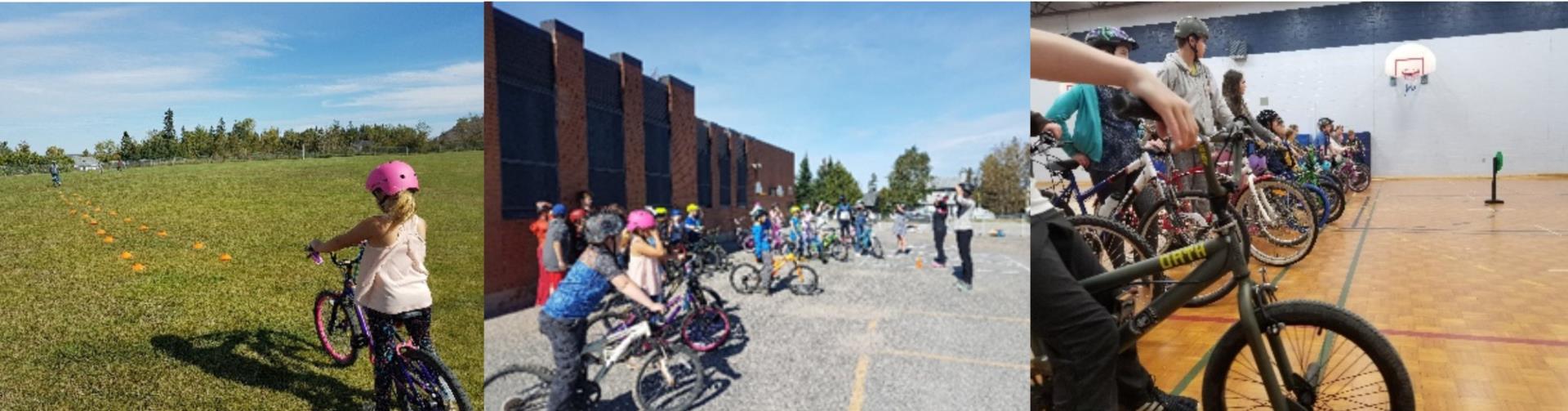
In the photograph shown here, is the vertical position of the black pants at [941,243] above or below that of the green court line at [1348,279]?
above

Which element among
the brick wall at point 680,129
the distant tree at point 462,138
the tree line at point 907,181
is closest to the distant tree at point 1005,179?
the tree line at point 907,181

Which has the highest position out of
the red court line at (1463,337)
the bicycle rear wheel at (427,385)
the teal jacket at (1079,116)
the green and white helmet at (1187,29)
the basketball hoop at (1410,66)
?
the basketball hoop at (1410,66)

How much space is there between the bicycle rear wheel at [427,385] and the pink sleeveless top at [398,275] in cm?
16

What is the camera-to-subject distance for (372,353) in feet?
7.73

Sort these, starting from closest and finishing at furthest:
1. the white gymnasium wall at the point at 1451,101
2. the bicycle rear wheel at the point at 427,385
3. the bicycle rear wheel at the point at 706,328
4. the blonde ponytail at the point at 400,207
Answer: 1. the bicycle rear wheel at the point at 706,328
2. the blonde ponytail at the point at 400,207
3. the bicycle rear wheel at the point at 427,385
4. the white gymnasium wall at the point at 1451,101

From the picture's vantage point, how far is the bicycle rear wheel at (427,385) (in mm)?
2320

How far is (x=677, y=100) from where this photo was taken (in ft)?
5.52

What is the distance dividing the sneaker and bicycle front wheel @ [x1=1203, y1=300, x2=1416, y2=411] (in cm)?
3

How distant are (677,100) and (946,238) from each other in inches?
27.9

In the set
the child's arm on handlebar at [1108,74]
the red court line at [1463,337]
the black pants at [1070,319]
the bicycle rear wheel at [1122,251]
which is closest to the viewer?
the child's arm on handlebar at [1108,74]

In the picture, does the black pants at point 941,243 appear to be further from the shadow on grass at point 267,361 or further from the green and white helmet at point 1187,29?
the shadow on grass at point 267,361

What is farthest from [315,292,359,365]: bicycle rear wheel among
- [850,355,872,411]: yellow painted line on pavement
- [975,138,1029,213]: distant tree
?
[975,138,1029,213]: distant tree

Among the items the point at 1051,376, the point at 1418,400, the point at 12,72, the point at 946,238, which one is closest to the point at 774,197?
the point at 946,238

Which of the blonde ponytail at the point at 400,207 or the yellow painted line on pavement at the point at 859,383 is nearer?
the yellow painted line on pavement at the point at 859,383
